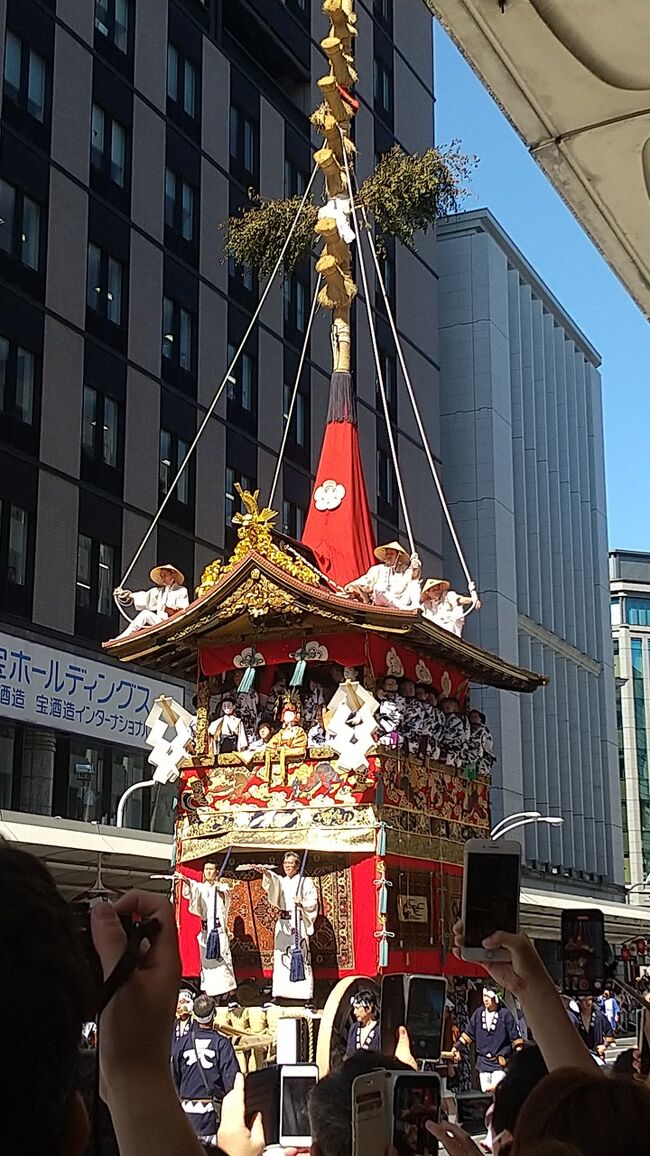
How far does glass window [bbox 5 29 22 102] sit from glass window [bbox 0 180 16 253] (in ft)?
5.38

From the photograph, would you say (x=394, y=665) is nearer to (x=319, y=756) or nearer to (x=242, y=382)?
(x=319, y=756)

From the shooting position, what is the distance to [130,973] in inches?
58.3

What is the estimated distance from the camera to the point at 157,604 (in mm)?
13031

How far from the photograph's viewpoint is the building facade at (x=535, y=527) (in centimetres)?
3534

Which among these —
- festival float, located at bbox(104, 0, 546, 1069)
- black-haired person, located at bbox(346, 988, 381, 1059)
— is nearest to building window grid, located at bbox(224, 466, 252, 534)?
festival float, located at bbox(104, 0, 546, 1069)

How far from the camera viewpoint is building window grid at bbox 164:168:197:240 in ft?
84.2

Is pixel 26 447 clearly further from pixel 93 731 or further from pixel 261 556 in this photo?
pixel 261 556

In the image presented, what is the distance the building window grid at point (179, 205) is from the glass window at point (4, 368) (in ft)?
18.3

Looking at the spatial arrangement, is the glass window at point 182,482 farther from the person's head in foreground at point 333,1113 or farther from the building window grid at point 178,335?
the person's head in foreground at point 333,1113

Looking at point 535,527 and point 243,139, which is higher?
point 243,139

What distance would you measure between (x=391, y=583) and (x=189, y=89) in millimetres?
17955

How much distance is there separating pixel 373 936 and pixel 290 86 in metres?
23.5

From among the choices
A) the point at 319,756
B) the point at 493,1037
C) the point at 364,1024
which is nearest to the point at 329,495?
the point at 319,756

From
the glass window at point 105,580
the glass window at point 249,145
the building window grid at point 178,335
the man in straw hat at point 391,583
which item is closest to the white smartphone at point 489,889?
the man in straw hat at point 391,583
